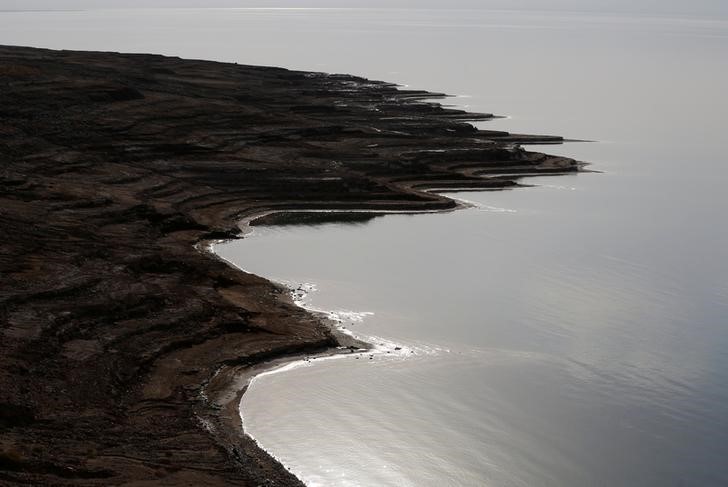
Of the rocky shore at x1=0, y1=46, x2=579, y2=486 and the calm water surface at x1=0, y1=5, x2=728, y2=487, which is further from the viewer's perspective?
the calm water surface at x1=0, y1=5, x2=728, y2=487

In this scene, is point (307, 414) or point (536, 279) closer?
point (307, 414)

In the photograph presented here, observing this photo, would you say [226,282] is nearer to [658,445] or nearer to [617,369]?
[617,369]

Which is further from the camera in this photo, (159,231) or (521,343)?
(159,231)

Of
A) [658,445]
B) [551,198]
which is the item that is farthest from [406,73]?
[658,445]

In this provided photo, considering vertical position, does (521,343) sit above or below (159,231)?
below

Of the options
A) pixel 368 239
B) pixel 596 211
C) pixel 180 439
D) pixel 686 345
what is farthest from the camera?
pixel 596 211

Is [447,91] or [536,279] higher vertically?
[447,91]

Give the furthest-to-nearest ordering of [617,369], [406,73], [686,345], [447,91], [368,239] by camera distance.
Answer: [406,73], [447,91], [368,239], [686,345], [617,369]

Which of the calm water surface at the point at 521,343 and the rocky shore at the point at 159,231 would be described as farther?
the calm water surface at the point at 521,343
